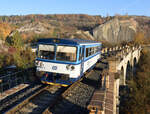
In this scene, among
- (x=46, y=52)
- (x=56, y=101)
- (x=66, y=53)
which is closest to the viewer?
(x=56, y=101)

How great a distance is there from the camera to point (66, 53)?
→ 8977 millimetres

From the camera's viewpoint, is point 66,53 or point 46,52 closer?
point 66,53

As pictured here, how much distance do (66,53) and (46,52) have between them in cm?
119

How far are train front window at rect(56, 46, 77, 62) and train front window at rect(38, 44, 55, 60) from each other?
36 centimetres

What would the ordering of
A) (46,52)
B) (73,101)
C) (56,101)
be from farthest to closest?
(46,52)
(73,101)
(56,101)

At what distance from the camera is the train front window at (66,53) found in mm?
8906

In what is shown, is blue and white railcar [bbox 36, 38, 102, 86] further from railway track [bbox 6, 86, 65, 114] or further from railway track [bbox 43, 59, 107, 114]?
railway track [bbox 43, 59, 107, 114]

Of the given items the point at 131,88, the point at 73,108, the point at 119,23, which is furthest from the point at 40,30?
the point at 73,108

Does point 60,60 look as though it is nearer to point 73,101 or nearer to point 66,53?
point 66,53

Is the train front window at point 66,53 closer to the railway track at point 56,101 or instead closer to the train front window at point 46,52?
the train front window at point 46,52

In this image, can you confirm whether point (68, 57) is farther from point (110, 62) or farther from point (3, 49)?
point (3, 49)

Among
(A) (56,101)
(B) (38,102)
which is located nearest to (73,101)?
(A) (56,101)

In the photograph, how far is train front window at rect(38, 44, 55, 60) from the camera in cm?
916

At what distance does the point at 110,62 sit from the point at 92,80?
234 cm
